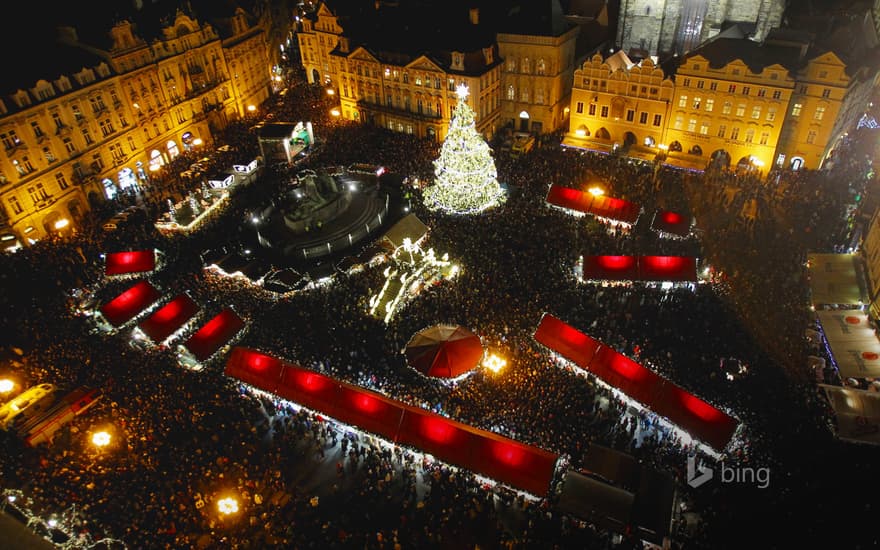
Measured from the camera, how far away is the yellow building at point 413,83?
51.8 metres

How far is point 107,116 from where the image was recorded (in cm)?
4759

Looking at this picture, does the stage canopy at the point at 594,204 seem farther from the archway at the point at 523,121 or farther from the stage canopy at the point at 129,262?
the stage canopy at the point at 129,262

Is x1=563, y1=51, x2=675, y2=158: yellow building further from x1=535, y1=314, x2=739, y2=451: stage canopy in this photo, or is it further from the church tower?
x1=535, y1=314, x2=739, y2=451: stage canopy

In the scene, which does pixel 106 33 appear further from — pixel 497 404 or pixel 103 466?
pixel 497 404

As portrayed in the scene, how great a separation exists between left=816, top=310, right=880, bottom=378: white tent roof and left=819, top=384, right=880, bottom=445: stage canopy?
2108 mm

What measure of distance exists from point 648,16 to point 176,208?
2120 inches

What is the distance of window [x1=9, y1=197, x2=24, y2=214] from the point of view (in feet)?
131

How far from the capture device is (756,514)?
838 inches

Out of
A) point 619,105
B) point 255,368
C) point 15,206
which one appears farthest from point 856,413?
point 15,206

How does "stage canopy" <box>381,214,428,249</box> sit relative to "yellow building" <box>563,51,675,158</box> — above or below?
below

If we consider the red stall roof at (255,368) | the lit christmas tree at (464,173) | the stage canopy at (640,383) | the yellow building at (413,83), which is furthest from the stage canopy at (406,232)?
the yellow building at (413,83)

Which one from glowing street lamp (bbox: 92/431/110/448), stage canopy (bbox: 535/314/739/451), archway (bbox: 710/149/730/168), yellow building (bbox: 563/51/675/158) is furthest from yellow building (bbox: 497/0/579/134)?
glowing street lamp (bbox: 92/431/110/448)

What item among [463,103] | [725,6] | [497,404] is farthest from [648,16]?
[497,404]

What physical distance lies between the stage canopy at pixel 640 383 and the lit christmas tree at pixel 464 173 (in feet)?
49.3
